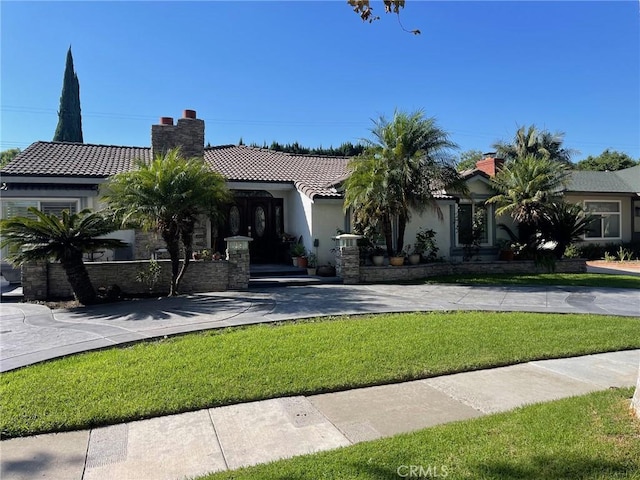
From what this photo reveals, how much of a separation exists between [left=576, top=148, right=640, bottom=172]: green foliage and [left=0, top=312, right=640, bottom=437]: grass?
1840 inches

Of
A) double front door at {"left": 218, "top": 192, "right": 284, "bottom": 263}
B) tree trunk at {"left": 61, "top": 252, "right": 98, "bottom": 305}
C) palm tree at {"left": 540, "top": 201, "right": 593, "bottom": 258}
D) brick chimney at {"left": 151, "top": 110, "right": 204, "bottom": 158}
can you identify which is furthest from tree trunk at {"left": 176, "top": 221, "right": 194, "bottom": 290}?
palm tree at {"left": 540, "top": 201, "right": 593, "bottom": 258}

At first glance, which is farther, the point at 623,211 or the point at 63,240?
the point at 623,211

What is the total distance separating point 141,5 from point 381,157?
787cm

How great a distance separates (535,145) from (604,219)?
11.3 m

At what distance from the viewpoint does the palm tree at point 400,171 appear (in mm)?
13617

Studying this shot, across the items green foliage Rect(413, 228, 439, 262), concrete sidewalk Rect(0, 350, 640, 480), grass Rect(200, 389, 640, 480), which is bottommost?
concrete sidewalk Rect(0, 350, 640, 480)

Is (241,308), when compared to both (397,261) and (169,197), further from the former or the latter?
(397,261)

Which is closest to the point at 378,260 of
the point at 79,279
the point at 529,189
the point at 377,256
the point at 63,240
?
the point at 377,256

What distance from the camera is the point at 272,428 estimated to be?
392 cm

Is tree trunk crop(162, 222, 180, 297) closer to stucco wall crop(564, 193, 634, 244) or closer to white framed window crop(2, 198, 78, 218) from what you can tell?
white framed window crop(2, 198, 78, 218)

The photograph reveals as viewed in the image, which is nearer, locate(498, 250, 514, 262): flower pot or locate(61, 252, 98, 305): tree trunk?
locate(61, 252, 98, 305): tree trunk

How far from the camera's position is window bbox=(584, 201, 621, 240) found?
23500 millimetres

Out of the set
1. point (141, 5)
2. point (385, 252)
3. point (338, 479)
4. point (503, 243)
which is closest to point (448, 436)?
point (338, 479)

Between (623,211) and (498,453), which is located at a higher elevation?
(623,211)
